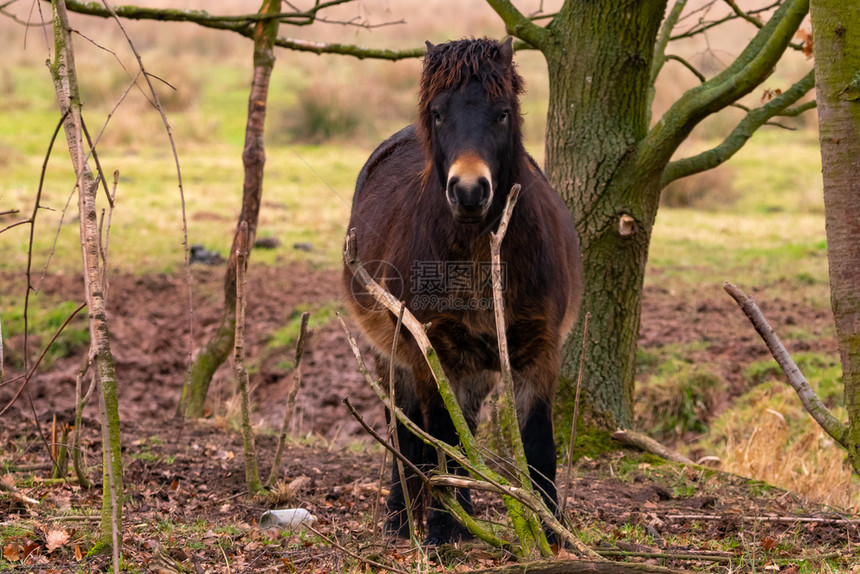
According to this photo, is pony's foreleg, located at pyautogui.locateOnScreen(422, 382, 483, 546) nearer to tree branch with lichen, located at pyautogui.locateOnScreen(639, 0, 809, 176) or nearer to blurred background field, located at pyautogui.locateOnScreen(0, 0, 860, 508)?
blurred background field, located at pyautogui.locateOnScreen(0, 0, 860, 508)

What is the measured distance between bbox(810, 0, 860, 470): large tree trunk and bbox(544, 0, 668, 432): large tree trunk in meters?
2.04

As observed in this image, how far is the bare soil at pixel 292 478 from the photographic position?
2.98 metres

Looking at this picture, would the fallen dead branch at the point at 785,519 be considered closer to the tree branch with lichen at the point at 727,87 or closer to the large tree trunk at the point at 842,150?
the large tree trunk at the point at 842,150

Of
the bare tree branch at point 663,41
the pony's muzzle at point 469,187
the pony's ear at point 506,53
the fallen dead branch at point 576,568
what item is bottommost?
the fallen dead branch at point 576,568

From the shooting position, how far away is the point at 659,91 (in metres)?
18.3

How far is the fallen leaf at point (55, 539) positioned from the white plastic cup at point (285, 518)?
0.83 metres

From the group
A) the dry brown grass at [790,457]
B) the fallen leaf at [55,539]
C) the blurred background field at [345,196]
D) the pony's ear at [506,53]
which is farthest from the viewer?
the blurred background field at [345,196]

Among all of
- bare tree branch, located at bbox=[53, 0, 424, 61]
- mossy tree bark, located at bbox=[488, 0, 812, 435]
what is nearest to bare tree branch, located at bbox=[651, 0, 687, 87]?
mossy tree bark, located at bbox=[488, 0, 812, 435]

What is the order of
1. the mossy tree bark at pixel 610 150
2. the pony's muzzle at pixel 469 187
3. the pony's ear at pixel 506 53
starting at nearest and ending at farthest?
the pony's muzzle at pixel 469 187 → the pony's ear at pixel 506 53 → the mossy tree bark at pixel 610 150

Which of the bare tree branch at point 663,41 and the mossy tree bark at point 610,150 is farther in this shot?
the bare tree branch at point 663,41

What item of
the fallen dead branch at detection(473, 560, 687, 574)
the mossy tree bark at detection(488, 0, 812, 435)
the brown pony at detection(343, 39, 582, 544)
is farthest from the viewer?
the mossy tree bark at detection(488, 0, 812, 435)

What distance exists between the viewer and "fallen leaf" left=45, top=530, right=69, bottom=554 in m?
3.02

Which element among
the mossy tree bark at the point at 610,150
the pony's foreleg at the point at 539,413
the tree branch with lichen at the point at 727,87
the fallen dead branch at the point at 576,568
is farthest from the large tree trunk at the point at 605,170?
the fallen dead branch at the point at 576,568

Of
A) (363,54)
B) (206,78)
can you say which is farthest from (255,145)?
(206,78)
